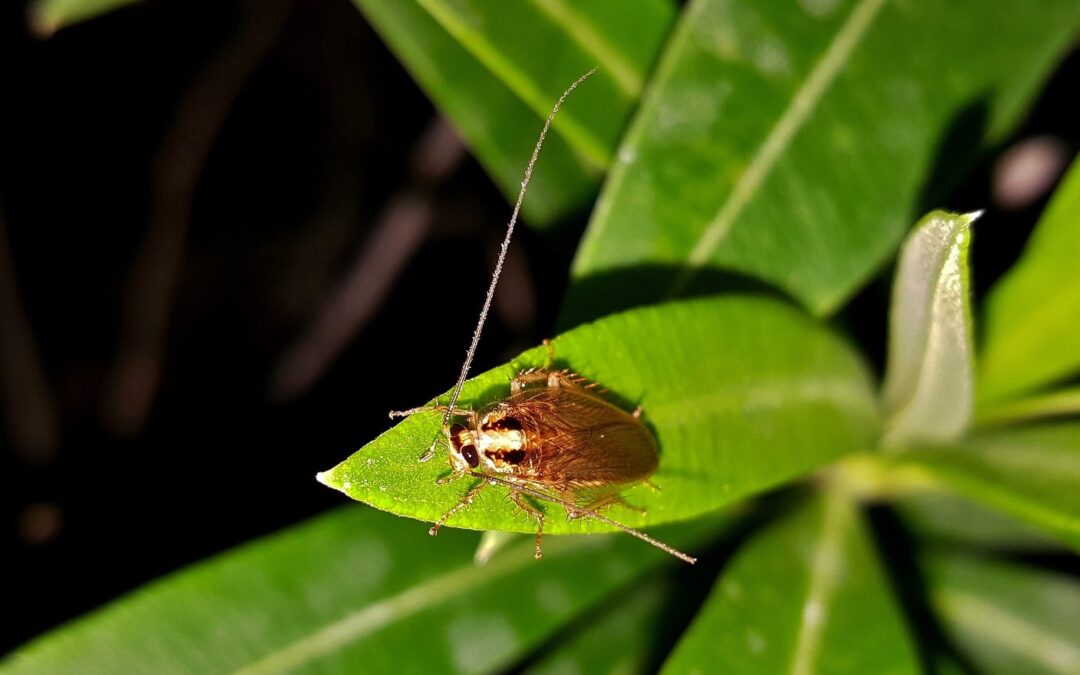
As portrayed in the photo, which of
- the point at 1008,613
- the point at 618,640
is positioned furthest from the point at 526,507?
the point at 1008,613

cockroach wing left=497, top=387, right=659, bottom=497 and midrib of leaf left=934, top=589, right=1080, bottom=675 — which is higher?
cockroach wing left=497, top=387, right=659, bottom=497

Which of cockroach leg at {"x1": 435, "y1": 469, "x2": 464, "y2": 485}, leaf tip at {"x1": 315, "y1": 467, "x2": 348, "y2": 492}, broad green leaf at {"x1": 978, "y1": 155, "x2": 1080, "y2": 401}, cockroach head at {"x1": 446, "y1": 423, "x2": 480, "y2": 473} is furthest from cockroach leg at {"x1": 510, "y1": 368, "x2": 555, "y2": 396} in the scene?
broad green leaf at {"x1": 978, "y1": 155, "x2": 1080, "y2": 401}

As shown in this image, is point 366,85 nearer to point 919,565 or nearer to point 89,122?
point 89,122

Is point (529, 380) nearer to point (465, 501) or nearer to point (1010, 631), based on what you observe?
point (465, 501)

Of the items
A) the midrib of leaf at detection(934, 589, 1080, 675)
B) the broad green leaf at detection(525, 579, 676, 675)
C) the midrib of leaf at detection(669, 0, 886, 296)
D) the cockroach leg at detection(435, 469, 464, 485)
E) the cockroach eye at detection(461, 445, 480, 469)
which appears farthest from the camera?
the broad green leaf at detection(525, 579, 676, 675)

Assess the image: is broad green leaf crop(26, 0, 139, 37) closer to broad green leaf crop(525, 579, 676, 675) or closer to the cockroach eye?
the cockroach eye

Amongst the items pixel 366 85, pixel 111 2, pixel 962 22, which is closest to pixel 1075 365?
pixel 962 22
